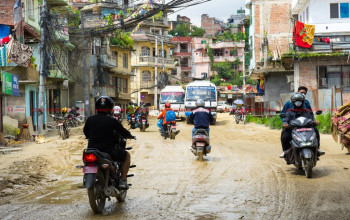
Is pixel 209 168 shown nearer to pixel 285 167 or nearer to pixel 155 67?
pixel 285 167

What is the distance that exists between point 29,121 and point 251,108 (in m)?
20.5

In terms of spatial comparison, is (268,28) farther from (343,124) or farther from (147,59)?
(343,124)

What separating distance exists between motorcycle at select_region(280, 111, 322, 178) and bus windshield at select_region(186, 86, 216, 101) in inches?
1043

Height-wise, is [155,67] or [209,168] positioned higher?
[155,67]

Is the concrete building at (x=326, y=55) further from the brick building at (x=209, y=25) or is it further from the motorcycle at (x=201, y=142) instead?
the brick building at (x=209, y=25)

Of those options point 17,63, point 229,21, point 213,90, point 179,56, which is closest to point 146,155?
point 17,63

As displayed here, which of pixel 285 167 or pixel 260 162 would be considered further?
pixel 260 162

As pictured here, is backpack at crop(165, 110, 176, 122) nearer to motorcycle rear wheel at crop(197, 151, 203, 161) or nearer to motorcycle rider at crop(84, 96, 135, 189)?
motorcycle rear wheel at crop(197, 151, 203, 161)

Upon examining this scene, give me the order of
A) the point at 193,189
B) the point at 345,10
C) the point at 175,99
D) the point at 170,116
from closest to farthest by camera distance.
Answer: the point at 193,189 < the point at 170,116 < the point at 345,10 < the point at 175,99

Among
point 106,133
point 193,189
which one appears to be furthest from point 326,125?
point 106,133

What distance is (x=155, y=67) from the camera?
68.6 metres

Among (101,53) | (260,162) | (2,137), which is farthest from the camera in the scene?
(101,53)

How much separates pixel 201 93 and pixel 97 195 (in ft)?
99.8

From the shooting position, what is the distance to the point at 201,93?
36719mm
